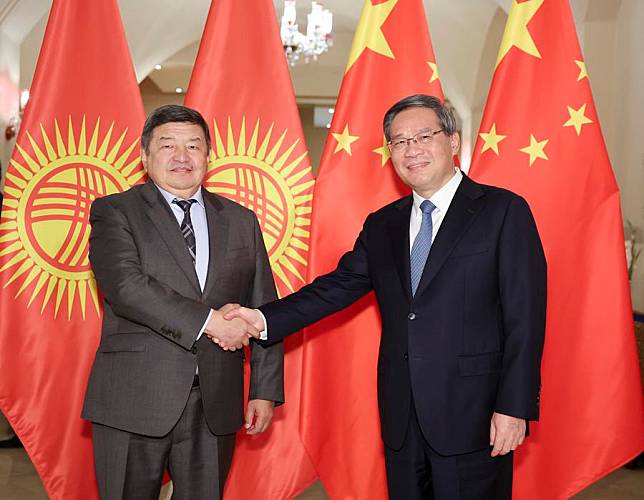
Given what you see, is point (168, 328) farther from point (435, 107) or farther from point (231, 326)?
point (435, 107)

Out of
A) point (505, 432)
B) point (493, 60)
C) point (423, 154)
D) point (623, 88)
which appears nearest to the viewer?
point (505, 432)

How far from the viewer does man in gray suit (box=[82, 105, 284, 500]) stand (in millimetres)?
2145

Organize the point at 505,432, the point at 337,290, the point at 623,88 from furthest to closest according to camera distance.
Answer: the point at 623,88 < the point at 337,290 < the point at 505,432

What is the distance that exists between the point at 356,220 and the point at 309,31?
22.5 feet

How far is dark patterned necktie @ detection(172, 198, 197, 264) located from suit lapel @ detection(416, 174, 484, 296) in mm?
689

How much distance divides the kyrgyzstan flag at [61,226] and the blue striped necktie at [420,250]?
3.99 feet

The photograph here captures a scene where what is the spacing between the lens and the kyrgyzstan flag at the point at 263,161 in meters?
2.86

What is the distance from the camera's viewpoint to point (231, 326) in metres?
2.20

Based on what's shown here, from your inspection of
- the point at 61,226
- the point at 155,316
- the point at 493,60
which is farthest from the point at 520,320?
the point at 493,60

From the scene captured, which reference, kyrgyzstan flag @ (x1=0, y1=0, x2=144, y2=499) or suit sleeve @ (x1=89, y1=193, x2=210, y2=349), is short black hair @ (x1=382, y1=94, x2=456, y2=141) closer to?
suit sleeve @ (x1=89, y1=193, x2=210, y2=349)

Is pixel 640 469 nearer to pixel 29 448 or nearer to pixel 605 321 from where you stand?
pixel 605 321

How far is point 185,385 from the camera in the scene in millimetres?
2168

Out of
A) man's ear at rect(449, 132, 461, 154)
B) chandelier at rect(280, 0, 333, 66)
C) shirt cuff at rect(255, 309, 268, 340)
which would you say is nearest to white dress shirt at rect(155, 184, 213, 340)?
shirt cuff at rect(255, 309, 268, 340)

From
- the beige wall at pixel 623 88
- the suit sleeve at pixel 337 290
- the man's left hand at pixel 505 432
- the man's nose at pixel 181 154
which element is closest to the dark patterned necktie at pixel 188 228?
the man's nose at pixel 181 154
